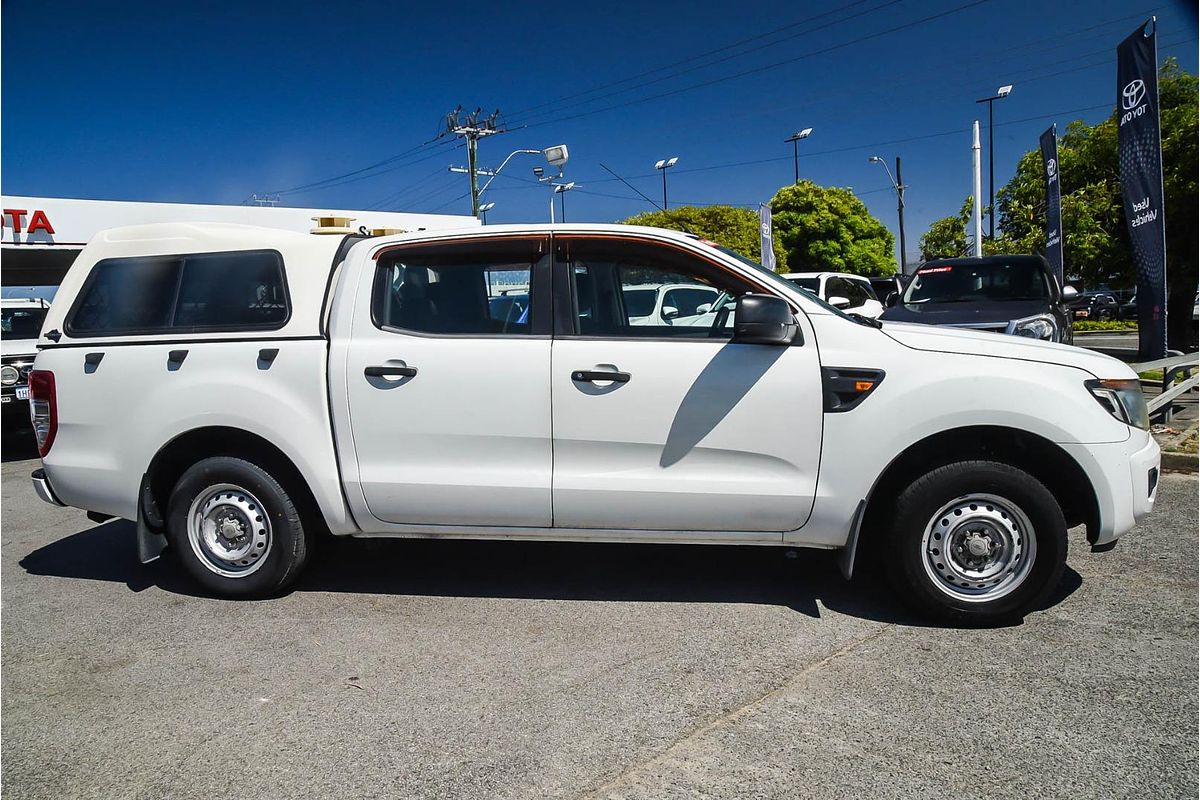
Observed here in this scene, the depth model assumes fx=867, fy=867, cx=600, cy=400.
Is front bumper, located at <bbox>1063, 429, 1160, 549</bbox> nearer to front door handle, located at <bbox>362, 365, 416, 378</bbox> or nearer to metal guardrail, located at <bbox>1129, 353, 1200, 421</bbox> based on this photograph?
front door handle, located at <bbox>362, 365, 416, 378</bbox>

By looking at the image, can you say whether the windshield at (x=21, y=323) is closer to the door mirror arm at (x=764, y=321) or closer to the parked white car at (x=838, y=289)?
the door mirror arm at (x=764, y=321)

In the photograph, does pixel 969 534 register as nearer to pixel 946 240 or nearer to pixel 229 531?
pixel 229 531

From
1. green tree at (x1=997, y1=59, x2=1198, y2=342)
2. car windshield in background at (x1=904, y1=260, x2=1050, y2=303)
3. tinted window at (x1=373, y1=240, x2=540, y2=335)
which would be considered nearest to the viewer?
tinted window at (x1=373, y1=240, x2=540, y2=335)

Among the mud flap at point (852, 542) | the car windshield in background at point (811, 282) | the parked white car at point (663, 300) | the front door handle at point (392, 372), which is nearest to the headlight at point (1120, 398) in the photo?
the mud flap at point (852, 542)

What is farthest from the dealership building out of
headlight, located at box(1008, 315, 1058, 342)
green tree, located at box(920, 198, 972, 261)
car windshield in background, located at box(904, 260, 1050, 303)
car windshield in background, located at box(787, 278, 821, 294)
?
green tree, located at box(920, 198, 972, 261)

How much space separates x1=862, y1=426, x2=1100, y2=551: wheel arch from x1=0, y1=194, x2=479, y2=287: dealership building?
10.3 meters

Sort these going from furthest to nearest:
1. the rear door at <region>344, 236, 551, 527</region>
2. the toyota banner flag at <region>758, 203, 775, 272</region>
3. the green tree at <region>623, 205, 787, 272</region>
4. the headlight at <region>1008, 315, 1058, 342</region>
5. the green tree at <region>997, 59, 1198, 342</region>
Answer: the green tree at <region>623, 205, 787, 272</region> → the toyota banner flag at <region>758, 203, 775, 272</region> → the green tree at <region>997, 59, 1198, 342</region> → the headlight at <region>1008, 315, 1058, 342</region> → the rear door at <region>344, 236, 551, 527</region>

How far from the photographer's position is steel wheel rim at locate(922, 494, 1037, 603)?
3941mm

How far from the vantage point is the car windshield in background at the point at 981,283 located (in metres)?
10.6

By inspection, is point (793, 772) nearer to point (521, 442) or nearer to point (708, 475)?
point (708, 475)

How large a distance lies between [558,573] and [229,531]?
5.86ft

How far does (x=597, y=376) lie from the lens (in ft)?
13.3

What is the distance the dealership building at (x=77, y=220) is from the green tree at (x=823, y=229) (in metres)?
31.0

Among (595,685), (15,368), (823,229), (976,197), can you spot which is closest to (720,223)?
(823,229)
